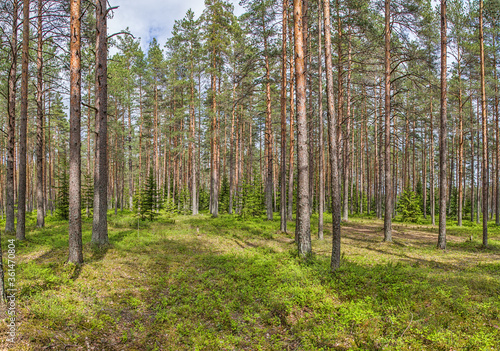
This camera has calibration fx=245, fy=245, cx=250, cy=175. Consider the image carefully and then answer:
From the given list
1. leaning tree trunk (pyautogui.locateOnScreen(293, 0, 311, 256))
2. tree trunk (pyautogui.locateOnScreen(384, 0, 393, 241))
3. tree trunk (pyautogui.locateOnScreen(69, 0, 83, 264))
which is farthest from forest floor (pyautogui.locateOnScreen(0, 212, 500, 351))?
tree trunk (pyautogui.locateOnScreen(384, 0, 393, 241))

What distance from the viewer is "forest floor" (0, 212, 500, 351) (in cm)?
455

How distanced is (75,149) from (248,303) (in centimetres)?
695

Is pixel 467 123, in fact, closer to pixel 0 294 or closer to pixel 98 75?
pixel 98 75

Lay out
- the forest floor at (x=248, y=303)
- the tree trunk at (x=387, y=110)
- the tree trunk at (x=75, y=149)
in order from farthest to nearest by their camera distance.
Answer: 1. the tree trunk at (x=387, y=110)
2. the tree trunk at (x=75, y=149)
3. the forest floor at (x=248, y=303)

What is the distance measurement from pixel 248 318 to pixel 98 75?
10.2 meters

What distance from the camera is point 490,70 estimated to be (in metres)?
20.7

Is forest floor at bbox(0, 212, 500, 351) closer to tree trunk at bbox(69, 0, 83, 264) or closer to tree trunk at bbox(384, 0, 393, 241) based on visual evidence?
tree trunk at bbox(69, 0, 83, 264)

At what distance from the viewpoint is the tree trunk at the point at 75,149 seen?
7.54 m

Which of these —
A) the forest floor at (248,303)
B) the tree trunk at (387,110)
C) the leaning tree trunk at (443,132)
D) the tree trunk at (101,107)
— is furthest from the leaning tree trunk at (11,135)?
Answer: the leaning tree trunk at (443,132)

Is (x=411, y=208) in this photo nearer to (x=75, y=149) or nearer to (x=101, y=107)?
(x=101, y=107)

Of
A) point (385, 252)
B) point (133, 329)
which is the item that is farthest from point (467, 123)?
point (133, 329)

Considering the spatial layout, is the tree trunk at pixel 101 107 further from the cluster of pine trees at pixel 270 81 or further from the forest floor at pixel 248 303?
the forest floor at pixel 248 303

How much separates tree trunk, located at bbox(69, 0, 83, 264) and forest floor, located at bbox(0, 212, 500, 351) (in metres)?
0.74

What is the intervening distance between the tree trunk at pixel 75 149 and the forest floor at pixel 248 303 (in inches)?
29.3
